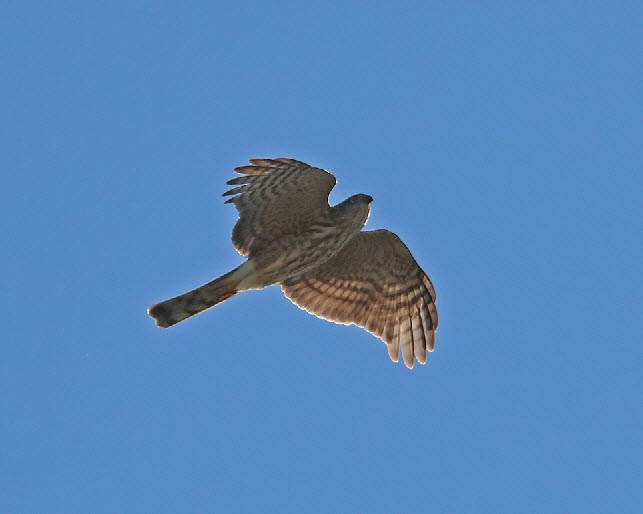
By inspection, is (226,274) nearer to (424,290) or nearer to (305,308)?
(305,308)

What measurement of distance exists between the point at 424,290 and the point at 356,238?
1224mm

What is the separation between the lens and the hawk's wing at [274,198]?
14250 mm

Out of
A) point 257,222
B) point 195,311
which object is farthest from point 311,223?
point 195,311

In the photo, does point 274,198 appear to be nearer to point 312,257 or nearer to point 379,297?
point 312,257

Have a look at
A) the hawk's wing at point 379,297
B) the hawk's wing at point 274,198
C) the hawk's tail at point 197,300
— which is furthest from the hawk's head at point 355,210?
the hawk's tail at point 197,300

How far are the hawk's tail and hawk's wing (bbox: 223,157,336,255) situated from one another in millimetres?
390

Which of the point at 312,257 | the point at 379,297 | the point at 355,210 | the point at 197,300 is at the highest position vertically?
the point at 379,297

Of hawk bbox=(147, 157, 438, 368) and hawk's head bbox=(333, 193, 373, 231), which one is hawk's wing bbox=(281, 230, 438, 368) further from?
hawk's head bbox=(333, 193, 373, 231)

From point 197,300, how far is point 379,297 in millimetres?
2388

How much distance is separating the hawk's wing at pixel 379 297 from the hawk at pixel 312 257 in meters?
0.01

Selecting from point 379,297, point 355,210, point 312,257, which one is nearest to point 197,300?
point 312,257

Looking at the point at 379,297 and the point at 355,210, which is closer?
the point at 355,210

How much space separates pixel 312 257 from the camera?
47.9ft

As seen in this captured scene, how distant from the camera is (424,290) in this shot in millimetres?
15695
